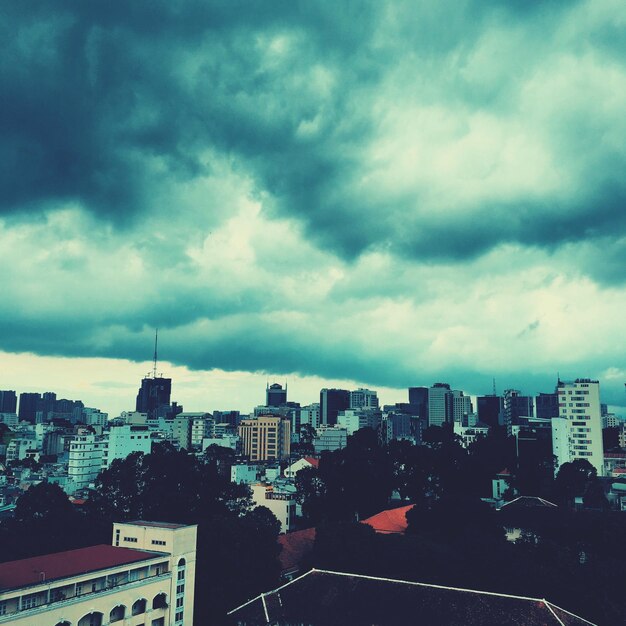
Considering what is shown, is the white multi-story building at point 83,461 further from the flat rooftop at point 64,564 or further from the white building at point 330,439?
the white building at point 330,439

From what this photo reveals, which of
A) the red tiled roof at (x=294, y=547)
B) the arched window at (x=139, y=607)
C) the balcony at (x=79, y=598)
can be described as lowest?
the red tiled roof at (x=294, y=547)

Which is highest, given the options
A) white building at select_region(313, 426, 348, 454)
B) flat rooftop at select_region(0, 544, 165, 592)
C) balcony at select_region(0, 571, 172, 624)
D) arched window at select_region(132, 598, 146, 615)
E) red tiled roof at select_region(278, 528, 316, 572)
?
white building at select_region(313, 426, 348, 454)

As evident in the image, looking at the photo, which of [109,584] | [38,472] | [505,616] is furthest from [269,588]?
[38,472]

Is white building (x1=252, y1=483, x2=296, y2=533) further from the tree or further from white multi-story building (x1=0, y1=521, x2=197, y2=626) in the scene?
white multi-story building (x1=0, y1=521, x2=197, y2=626)

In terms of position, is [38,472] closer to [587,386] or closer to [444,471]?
[444,471]

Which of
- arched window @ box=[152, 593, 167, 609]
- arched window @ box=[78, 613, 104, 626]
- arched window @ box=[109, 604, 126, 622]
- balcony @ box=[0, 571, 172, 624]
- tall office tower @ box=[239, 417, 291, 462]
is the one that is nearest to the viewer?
balcony @ box=[0, 571, 172, 624]

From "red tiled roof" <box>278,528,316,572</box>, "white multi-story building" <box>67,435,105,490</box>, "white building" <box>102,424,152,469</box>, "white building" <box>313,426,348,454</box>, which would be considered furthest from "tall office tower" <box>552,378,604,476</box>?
"white building" <box>313,426,348,454</box>

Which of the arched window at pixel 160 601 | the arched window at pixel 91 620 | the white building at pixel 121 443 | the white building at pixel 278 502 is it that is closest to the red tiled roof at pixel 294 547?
the white building at pixel 278 502
